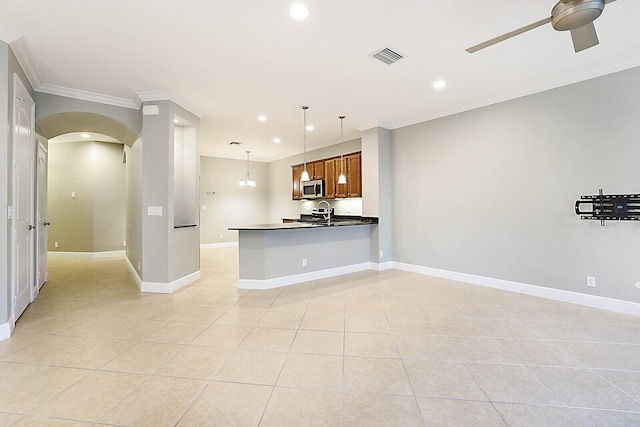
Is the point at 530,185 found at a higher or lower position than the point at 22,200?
higher

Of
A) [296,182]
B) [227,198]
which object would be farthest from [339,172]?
[227,198]

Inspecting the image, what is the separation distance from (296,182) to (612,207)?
657 cm

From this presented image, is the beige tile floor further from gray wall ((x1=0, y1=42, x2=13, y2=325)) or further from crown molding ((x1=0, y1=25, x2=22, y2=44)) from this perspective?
crown molding ((x1=0, y1=25, x2=22, y2=44))

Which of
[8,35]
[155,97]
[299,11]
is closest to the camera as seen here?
[299,11]

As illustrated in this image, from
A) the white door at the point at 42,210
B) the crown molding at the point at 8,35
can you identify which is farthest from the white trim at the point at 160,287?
the crown molding at the point at 8,35

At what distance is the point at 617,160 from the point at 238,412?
4.63 metres

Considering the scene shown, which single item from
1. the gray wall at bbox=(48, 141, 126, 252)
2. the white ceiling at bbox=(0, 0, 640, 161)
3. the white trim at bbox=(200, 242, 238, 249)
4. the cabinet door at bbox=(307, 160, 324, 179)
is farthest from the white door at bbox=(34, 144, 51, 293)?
the cabinet door at bbox=(307, 160, 324, 179)

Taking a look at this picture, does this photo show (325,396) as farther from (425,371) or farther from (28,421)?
(28,421)

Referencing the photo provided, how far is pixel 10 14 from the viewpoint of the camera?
8.13 feet

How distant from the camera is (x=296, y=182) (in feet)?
27.8

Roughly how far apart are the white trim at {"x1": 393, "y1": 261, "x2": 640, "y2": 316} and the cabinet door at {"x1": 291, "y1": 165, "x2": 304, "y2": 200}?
398cm

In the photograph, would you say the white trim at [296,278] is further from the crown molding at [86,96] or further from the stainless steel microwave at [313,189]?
the crown molding at [86,96]

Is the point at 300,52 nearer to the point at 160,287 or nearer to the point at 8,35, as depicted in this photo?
the point at 8,35

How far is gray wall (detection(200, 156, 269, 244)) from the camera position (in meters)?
8.68
